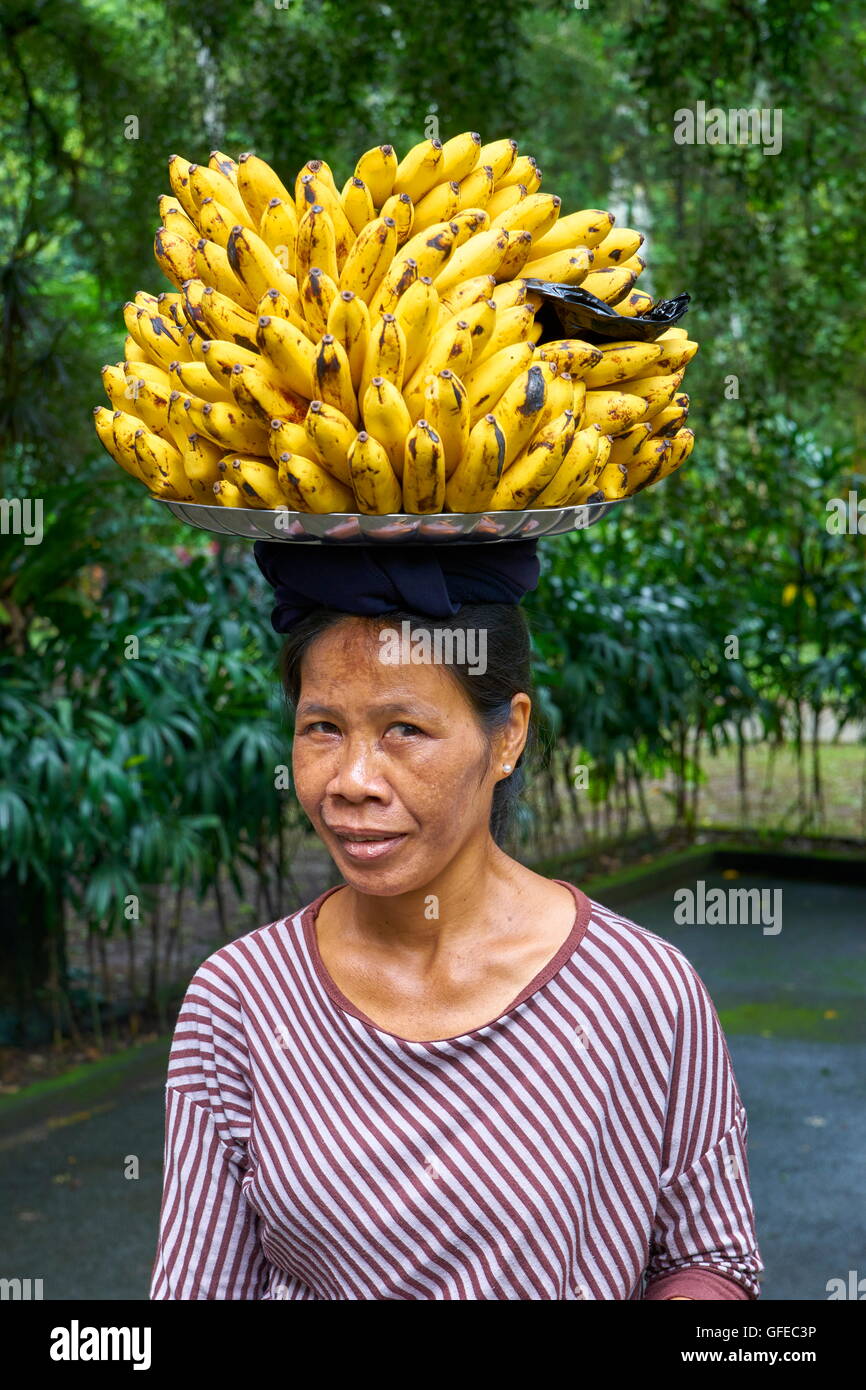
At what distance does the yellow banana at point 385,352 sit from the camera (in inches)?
55.1

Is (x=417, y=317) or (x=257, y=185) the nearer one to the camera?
(x=417, y=317)

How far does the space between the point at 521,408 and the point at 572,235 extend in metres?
0.32

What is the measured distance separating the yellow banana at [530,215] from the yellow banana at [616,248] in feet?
0.24

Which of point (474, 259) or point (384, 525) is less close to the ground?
point (474, 259)

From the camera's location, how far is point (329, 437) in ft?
4.54

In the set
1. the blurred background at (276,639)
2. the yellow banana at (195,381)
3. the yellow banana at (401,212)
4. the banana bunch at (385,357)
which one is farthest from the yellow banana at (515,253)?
the blurred background at (276,639)

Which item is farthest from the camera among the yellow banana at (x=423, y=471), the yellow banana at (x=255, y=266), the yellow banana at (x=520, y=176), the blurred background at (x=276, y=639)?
the blurred background at (x=276, y=639)

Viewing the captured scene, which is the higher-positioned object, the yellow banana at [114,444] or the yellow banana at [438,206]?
the yellow banana at [438,206]

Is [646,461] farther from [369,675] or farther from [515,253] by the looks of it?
[369,675]

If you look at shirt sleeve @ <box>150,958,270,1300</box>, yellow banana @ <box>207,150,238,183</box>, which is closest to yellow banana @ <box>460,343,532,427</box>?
yellow banana @ <box>207,150,238,183</box>

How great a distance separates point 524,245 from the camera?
1523 millimetres

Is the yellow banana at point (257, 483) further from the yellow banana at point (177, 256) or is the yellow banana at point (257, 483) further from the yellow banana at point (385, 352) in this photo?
the yellow banana at point (177, 256)

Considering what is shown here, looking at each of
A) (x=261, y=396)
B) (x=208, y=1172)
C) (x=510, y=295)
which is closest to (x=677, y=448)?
(x=510, y=295)

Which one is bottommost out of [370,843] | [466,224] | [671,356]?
[370,843]
